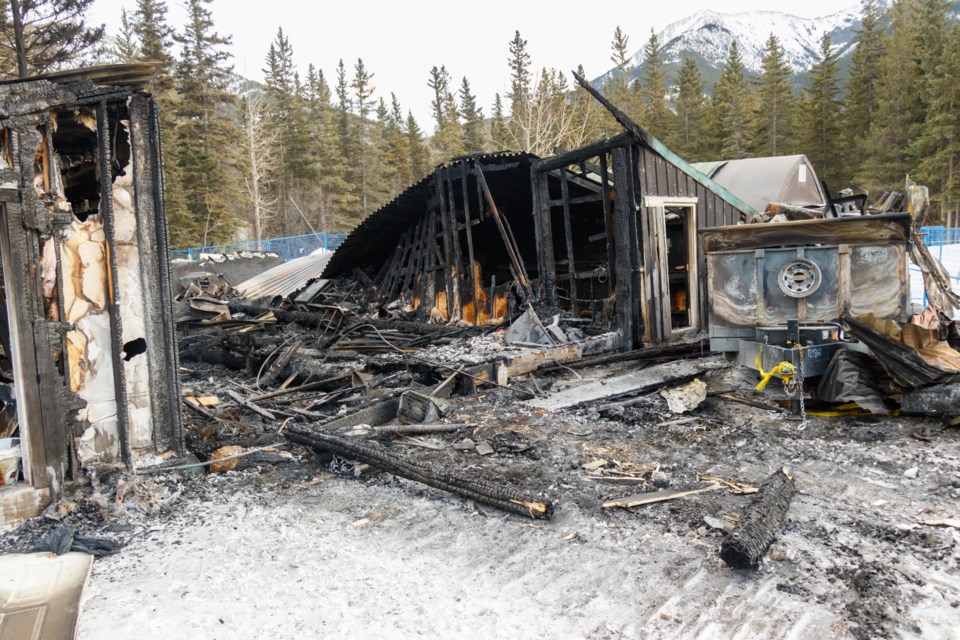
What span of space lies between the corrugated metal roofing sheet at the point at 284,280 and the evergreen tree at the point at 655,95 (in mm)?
37095

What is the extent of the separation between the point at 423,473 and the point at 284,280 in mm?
15913

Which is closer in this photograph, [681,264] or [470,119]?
[681,264]

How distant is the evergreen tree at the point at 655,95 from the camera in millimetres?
50219

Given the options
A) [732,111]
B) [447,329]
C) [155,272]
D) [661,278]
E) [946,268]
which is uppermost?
[732,111]

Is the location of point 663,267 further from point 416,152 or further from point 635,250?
point 416,152

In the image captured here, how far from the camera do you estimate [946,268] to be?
61.9ft

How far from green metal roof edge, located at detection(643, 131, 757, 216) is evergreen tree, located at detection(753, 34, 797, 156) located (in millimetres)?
36317

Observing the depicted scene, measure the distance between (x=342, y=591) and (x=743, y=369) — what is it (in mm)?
6635

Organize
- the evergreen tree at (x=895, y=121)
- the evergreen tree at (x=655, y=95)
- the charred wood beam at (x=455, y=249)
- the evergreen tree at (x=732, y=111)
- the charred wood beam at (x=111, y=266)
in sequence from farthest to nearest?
the evergreen tree at (x=655, y=95), the evergreen tree at (x=732, y=111), the evergreen tree at (x=895, y=121), the charred wood beam at (x=455, y=249), the charred wood beam at (x=111, y=266)

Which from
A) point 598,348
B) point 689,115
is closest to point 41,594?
point 598,348

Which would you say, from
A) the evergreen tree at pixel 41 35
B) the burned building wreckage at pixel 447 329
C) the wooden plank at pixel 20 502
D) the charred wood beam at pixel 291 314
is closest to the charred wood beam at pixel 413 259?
the burned building wreckage at pixel 447 329

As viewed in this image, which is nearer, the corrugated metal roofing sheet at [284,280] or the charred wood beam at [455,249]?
the charred wood beam at [455,249]

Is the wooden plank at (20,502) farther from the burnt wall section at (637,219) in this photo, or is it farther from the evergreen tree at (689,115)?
the evergreen tree at (689,115)

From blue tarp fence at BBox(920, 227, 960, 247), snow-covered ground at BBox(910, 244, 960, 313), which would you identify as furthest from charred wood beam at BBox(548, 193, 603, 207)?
blue tarp fence at BBox(920, 227, 960, 247)
